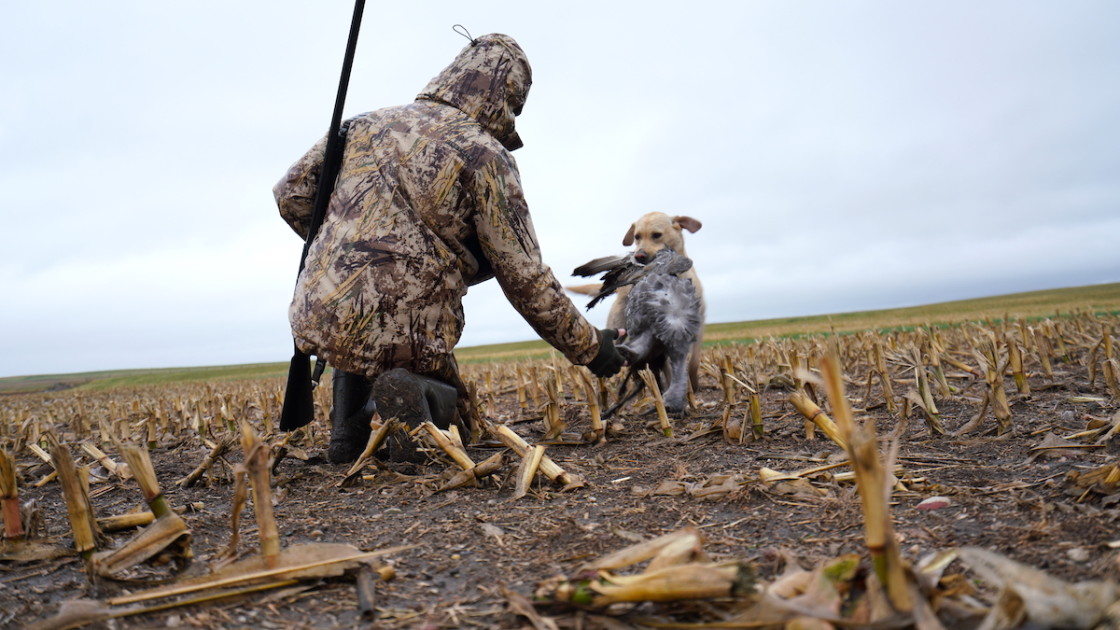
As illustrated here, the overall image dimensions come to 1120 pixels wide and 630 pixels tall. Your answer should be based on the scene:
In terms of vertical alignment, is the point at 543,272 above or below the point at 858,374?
above

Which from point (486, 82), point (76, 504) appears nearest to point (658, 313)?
point (486, 82)

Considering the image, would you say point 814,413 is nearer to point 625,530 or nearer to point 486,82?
point 625,530

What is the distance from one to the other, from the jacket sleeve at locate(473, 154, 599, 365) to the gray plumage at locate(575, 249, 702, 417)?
3.17 feet

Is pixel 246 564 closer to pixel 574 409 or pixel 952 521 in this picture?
pixel 952 521

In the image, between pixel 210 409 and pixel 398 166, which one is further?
pixel 210 409

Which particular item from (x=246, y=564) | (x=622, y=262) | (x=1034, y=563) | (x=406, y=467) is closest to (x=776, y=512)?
(x=1034, y=563)

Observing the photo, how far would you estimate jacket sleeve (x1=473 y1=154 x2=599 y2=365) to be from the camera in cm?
359

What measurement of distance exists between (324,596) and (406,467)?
175 cm

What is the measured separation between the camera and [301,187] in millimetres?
4012

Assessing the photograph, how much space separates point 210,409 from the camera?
23.0ft

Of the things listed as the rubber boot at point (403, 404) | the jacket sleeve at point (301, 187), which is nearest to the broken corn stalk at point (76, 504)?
the rubber boot at point (403, 404)

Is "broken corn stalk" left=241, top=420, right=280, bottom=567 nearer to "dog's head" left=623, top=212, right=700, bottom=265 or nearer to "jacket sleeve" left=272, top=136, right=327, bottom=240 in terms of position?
"jacket sleeve" left=272, top=136, right=327, bottom=240

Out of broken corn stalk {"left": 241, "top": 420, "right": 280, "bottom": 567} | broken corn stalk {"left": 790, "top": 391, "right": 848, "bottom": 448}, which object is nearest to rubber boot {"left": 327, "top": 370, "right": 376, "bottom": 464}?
broken corn stalk {"left": 241, "top": 420, "right": 280, "bottom": 567}

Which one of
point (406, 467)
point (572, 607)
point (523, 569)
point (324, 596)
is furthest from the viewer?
point (406, 467)
